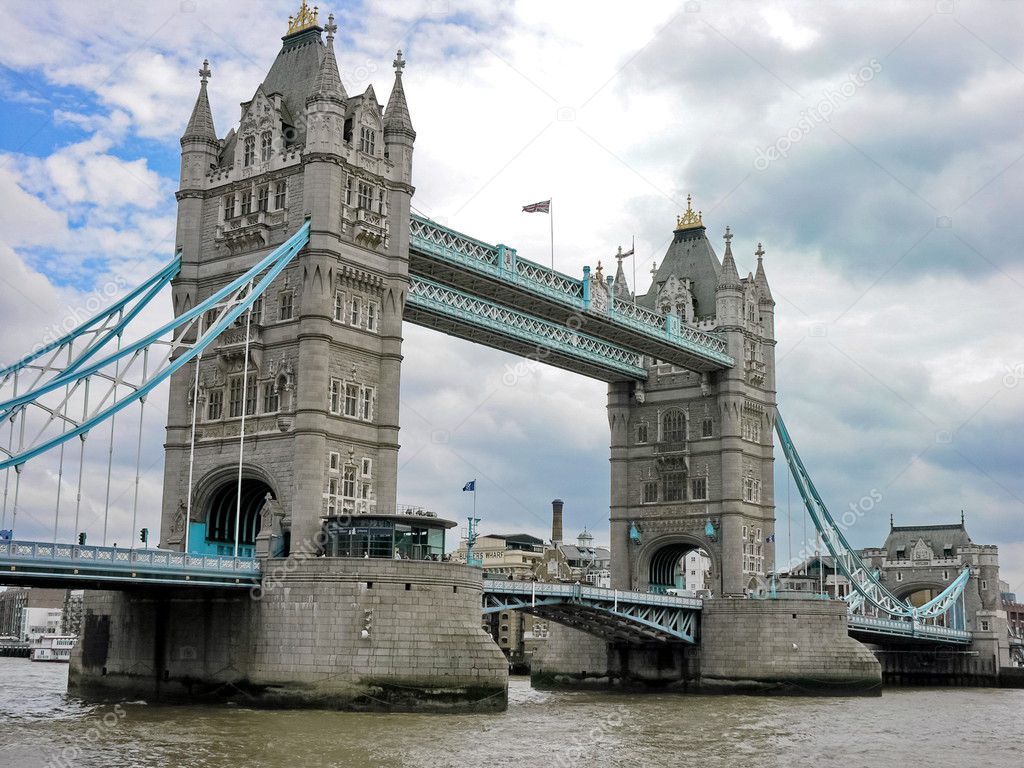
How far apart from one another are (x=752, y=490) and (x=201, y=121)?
138 feet

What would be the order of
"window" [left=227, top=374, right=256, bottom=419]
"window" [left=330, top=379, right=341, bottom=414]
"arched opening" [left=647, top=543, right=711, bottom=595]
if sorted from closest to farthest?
"window" [left=330, top=379, right=341, bottom=414] → "window" [left=227, top=374, right=256, bottom=419] → "arched opening" [left=647, top=543, right=711, bottom=595]

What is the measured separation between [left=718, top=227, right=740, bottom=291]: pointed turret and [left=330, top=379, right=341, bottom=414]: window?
35.8 meters

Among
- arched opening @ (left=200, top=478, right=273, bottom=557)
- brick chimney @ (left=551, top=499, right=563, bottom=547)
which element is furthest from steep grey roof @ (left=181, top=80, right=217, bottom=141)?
brick chimney @ (left=551, top=499, right=563, bottom=547)

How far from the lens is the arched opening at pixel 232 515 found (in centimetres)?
5603

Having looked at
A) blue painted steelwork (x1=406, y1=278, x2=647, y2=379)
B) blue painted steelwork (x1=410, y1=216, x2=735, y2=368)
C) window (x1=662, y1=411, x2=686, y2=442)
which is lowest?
window (x1=662, y1=411, x2=686, y2=442)

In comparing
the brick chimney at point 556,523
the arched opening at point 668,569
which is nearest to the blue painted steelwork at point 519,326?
the arched opening at point 668,569

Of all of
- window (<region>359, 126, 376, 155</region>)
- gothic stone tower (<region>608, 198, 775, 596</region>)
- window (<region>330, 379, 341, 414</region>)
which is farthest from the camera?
gothic stone tower (<region>608, 198, 775, 596</region>)

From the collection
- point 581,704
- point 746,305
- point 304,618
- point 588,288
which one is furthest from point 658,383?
→ point 304,618

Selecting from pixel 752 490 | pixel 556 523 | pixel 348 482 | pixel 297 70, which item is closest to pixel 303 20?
pixel 297 70

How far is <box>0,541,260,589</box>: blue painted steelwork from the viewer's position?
137 feet

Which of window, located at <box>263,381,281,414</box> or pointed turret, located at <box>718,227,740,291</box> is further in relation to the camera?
Answer: pointed turret, located at <box>718,227,740,291</box>

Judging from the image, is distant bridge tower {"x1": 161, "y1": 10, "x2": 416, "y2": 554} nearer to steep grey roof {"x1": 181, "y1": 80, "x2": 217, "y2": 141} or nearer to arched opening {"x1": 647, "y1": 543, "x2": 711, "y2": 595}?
steep grey roof {"x1": 181, "y1": 80, "x2": 217, "y2": 141}

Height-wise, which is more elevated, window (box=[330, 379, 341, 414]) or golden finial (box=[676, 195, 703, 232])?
golden finial (box=[676, 195, 703, 232])

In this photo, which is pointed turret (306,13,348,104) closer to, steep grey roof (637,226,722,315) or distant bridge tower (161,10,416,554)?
distant bridge tower (161,10,416,554)
